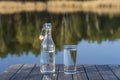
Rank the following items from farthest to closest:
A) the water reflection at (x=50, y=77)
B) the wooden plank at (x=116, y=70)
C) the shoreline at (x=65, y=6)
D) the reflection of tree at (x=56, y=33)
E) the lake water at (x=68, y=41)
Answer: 1. the shoreline at (x=65, y=6)
2. the reflection of tree at (x=56, y=33)
3. the lake water at (x=68, y=41)
4. the wooden plank at (x=116, y=70)
5. the water reflection at (x=50, y=77)

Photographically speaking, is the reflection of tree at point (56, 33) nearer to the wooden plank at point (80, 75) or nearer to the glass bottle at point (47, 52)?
the wooden plank at point (80, 75)

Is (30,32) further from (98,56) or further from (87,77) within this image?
(87,77)

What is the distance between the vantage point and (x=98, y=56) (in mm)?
10711

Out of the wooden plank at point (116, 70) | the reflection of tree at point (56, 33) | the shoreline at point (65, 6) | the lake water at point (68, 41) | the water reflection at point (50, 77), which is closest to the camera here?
the water reflection at point (50, 77)

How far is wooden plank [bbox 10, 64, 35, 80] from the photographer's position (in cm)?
302

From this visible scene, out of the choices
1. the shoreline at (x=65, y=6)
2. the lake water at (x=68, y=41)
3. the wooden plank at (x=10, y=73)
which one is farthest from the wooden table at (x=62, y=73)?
the shoreline at (x=65, y=6)

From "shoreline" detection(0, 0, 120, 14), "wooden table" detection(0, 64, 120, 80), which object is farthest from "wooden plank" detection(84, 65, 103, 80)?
"shoreline" detection(0, 0, 120, 14)

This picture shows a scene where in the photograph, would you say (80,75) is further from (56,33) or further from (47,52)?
(56,33)

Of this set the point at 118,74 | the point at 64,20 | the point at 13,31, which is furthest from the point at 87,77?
the point at 64,20

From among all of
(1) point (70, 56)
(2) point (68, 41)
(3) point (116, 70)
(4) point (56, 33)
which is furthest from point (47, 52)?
(4) point (56, 33)

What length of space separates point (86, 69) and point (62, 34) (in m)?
10.8

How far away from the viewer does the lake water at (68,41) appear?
33.2ft

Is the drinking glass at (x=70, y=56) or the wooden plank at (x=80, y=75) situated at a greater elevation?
the drinking glass at (x=70, y=56)

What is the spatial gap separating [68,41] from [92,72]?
10.2 m
